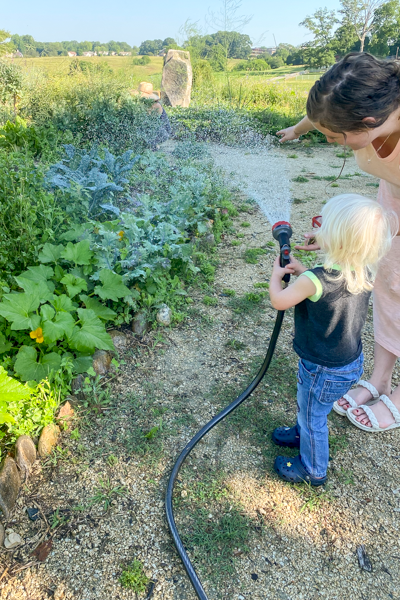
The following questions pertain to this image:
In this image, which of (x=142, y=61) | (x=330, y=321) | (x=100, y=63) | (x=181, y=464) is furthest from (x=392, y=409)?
(x=142, y=61)

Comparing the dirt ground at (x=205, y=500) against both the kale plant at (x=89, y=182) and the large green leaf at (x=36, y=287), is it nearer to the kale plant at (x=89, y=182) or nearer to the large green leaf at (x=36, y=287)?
the large green leaf at (x=36, y=287)

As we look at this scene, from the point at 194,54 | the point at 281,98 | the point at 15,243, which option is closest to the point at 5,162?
the point at 15,243

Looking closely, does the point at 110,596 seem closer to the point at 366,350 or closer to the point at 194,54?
the point at 366,350

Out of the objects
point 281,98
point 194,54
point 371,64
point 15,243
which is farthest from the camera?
point 194,54

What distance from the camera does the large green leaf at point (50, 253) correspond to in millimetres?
2654

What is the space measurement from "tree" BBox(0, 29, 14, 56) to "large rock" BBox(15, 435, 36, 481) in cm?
1065

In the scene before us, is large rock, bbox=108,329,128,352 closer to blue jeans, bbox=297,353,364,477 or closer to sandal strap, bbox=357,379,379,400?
blue jeans, bbox=297,353,364,477

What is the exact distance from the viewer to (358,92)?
1479 mm

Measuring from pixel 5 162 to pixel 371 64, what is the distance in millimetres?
3014

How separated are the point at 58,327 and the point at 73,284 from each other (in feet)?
1.49

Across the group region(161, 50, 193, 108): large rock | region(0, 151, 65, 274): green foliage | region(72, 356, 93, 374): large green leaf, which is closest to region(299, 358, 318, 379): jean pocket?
region(72, 356, 93, 374): large green leaf

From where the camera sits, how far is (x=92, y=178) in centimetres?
343

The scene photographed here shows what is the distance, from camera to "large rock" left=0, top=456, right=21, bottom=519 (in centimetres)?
173

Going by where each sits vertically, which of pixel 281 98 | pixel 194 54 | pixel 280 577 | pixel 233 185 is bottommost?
pixel 280 577
